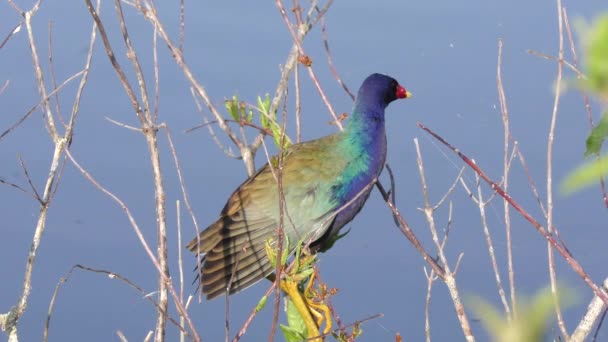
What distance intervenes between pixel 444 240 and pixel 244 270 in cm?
128

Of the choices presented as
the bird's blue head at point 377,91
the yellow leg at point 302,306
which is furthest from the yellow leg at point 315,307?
the bird's blue head at point 377,91

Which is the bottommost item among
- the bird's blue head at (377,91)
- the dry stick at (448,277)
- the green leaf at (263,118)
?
the dry stick at (448,277)

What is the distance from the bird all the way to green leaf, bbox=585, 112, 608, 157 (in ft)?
8.87

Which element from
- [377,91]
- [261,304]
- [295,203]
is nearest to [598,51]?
[261,304]

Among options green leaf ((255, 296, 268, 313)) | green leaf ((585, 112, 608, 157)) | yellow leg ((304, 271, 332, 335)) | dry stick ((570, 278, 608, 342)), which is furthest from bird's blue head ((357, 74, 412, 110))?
green leaf ((585, 112, 608, 157))

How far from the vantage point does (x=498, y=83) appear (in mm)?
2199

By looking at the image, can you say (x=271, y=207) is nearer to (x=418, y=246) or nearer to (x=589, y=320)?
(x=418, y=246)

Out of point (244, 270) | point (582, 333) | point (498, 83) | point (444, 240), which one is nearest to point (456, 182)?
point (444, 240)

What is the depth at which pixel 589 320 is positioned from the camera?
170 centimetres

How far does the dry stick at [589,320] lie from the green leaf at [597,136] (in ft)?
3.46

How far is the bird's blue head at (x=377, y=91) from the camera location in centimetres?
407

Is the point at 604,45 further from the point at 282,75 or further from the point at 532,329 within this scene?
the point at 282,75

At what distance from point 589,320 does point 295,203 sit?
2048 mm

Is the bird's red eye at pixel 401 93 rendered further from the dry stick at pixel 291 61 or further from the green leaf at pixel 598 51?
the green leaf at pixel 598 51
